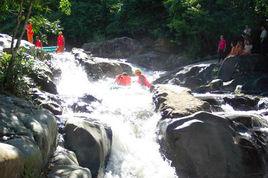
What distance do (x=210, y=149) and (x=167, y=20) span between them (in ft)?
62.9

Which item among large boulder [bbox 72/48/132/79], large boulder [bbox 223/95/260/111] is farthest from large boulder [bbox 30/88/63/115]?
large boulder [bbox 72/48/132/79]

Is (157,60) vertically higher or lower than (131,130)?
higher

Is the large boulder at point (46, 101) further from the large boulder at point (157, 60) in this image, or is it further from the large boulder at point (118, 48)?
the large boulder at point (118, 48)

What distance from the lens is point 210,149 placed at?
35.2 ft

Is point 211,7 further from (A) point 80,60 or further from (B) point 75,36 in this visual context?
(B) point 75,36

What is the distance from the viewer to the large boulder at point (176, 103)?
1225 centimetres

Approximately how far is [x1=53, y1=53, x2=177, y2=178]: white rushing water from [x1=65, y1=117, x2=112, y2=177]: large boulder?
751 mm

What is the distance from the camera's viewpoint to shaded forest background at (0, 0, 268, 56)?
23109mm

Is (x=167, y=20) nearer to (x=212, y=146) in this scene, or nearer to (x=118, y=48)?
(x=118, y=48)

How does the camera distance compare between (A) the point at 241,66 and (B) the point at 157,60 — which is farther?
(B) the point at 157,60

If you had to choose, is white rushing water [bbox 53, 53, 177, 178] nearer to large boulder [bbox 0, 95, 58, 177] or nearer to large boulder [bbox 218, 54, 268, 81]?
large boulder [bbox 0, 95, 58, 177]

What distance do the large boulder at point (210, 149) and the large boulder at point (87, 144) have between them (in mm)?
1938

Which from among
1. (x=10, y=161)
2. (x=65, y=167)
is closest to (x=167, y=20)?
(x=65, y=167)

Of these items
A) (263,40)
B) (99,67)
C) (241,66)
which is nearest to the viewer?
Answer: (241,66)
